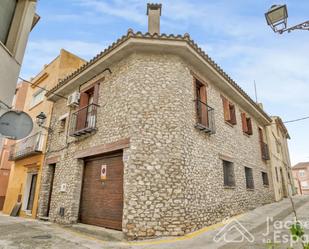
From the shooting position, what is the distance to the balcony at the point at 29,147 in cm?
1089

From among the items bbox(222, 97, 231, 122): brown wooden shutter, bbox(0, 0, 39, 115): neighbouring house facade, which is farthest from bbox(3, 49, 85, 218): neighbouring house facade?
bbox(222, 97, 231, 122): brown wooden shutter

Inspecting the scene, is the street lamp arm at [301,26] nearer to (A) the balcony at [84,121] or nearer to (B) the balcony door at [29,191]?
(A) the balcony at [84,121]

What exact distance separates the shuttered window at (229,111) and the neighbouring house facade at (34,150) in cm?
919

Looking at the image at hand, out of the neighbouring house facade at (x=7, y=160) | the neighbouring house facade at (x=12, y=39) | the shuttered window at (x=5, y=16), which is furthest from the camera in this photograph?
the neighbouring house facade at (x=7, y=160)

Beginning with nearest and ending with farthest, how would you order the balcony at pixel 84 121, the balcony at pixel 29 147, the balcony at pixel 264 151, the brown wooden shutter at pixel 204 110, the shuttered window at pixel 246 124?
1. the brown wooden shutter at pixel 204 110
2. the balcony at pixel 84 121
3. the balcony at pixel 29 147
4. the shuttered window at pixel 246 124
5. the balcony at pixel 264 151

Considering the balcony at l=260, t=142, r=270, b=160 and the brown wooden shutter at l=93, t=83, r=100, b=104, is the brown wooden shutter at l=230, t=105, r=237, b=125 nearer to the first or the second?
the balcony at l=260, t=142, r=270, b=160

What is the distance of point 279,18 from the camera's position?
4125mm

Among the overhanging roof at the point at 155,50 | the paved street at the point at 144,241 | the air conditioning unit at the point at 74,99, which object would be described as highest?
the overhanging roof at the point at 155,50

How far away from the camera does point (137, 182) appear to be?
6.05m

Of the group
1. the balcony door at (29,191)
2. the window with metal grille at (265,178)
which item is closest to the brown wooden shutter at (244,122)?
the window with metal grille at (265,178)

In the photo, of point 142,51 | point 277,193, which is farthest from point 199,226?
point 277,193

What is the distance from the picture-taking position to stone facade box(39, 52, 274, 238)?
5948mm

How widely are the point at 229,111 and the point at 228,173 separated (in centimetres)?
293

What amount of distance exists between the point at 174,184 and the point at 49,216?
639 centimetres
